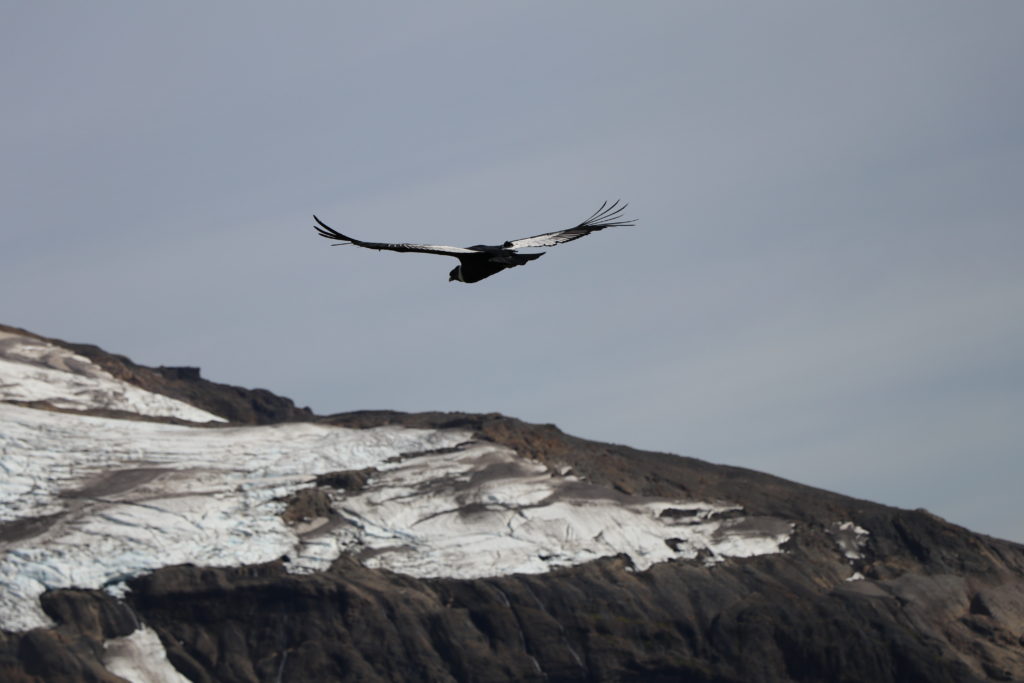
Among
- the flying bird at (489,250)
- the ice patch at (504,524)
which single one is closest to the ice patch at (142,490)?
the ice patch at (504,524)

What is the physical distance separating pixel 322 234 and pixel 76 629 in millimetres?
74766

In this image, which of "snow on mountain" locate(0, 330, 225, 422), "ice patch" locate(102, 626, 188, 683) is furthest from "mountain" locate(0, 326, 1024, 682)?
"snow on mountain" locate(0, 330, 225, 422)

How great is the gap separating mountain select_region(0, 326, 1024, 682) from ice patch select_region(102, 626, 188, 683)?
0.51 ft

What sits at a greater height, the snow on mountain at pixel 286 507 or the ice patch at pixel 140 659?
the snow on mountain at pixel 286 507

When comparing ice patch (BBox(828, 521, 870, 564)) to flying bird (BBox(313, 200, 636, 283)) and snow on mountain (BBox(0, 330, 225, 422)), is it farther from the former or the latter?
flying bird (BBox(313, 200, 636, 283))

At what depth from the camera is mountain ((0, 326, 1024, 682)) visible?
99.9m

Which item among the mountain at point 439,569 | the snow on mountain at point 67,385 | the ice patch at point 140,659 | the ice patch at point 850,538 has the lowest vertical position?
the ice patch at point 140,659

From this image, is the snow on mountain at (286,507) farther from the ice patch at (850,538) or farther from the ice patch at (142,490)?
the ice patch at (850,538)

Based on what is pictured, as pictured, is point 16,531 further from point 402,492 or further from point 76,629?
point 402,492

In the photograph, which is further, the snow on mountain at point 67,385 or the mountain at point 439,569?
the snow on mountain at point 67,385

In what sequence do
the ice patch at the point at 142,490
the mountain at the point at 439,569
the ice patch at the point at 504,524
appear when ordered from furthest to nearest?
1. the ice patch at the point at 504,524
2. the ice patch at the point at 142,490
3. the mountain at the point at 439,569

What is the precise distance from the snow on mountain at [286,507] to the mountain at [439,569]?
6.8 inches

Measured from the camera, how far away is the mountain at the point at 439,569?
99875mm

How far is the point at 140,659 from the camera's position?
97375 mm
